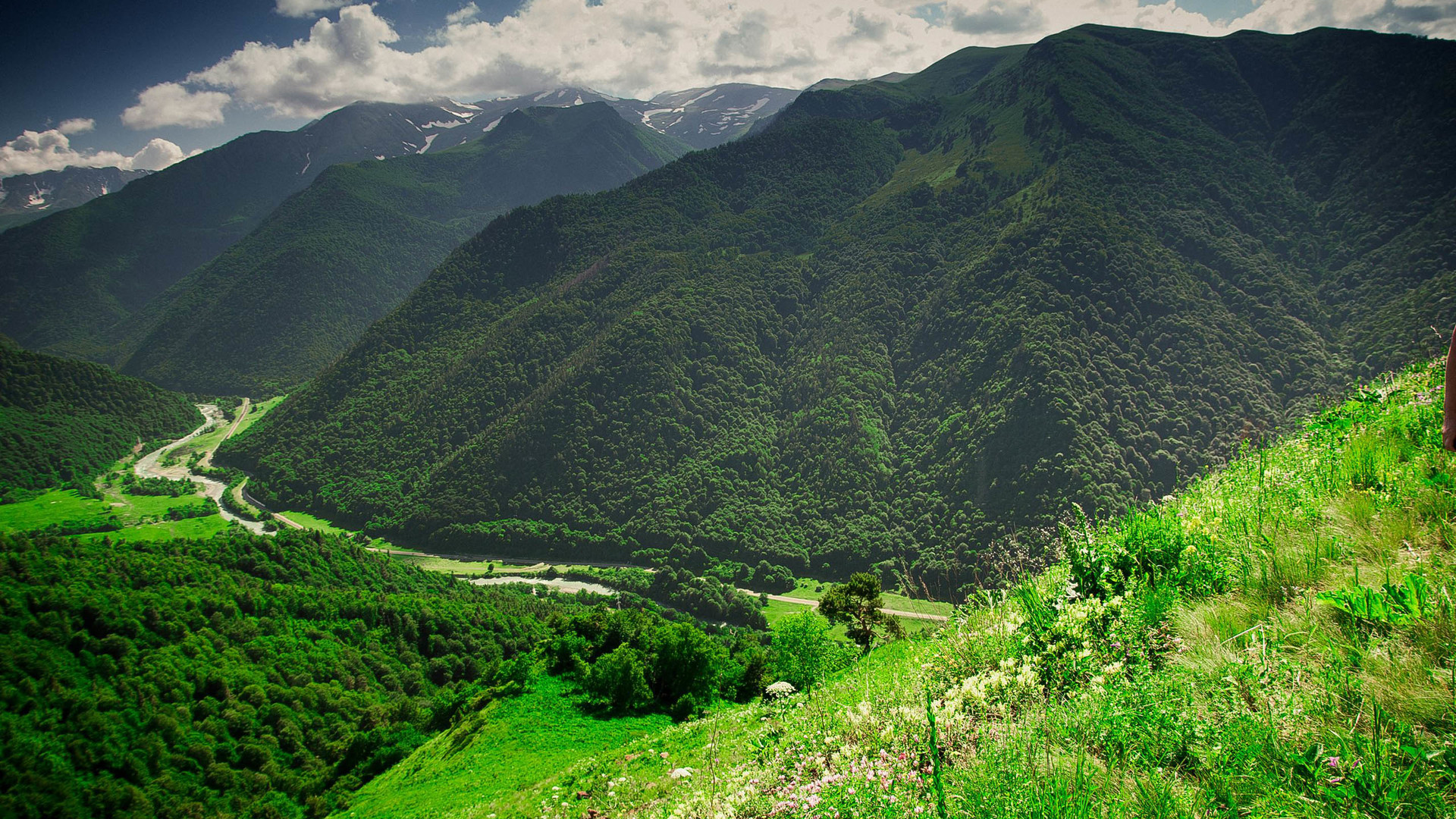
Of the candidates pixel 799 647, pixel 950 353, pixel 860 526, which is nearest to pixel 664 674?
pixel 799 647

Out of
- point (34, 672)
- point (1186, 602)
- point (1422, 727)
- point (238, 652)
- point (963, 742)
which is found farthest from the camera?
point (238, 652)

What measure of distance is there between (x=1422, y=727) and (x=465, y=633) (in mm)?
Answer: 79162

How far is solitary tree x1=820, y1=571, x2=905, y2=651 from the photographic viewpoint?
1153 inches

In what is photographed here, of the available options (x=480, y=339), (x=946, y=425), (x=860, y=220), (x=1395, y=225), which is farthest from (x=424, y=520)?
(x=1395, y=225)

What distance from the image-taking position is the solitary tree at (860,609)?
96.1ft

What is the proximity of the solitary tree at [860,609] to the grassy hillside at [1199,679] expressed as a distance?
2238 centimetres

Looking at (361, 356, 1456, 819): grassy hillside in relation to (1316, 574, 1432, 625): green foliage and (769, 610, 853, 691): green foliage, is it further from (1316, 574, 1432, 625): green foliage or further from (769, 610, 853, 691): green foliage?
(769, 610, 853, 691): green foliage

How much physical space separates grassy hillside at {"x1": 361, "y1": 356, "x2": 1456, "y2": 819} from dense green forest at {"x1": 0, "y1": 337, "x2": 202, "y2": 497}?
214 meters

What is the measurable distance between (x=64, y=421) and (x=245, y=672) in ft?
591

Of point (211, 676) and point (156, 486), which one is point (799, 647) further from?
point (156, 486)

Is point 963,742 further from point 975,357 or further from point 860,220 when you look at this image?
point 860,220

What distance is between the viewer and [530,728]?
3011 cm

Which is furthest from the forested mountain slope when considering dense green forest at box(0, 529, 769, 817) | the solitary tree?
the solitary tree

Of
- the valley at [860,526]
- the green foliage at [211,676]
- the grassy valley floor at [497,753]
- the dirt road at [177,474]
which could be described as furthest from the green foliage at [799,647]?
the dirt road at [177,474]
